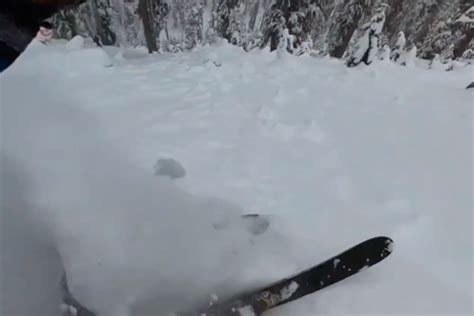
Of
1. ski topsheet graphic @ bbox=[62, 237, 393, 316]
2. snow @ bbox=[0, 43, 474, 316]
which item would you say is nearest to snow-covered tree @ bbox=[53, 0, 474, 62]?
snow @ bbox=[0, 43, 474, 316]

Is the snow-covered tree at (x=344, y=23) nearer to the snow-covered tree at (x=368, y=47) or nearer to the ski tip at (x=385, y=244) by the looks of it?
the snow-covered tree at (x=368, y=47)

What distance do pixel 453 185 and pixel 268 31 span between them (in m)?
11.0

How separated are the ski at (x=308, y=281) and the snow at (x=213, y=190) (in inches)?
2.4

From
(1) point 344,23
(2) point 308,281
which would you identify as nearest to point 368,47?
(2) point 308,281

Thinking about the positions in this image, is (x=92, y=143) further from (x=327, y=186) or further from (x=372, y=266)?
(x=372, y=266)

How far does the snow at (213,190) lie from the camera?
2230mm

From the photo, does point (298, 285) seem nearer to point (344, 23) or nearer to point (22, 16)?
point (22, 16)

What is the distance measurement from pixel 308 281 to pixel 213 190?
3.32 feet

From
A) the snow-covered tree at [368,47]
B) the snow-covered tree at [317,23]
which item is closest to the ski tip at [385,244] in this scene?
the snow-covered tree at [368,47]

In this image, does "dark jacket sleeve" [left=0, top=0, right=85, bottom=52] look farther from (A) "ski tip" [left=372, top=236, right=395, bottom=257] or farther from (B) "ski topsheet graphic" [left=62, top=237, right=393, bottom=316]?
(A) "ski tip" [left=372, top=236, right=395, bottom=257]

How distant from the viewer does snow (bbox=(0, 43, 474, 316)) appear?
223 cm

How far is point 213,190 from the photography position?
2.87 meters

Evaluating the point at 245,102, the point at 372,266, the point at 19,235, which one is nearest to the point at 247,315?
the point at 372,266

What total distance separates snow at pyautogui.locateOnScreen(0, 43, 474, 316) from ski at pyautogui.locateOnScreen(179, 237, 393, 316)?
0.06m
